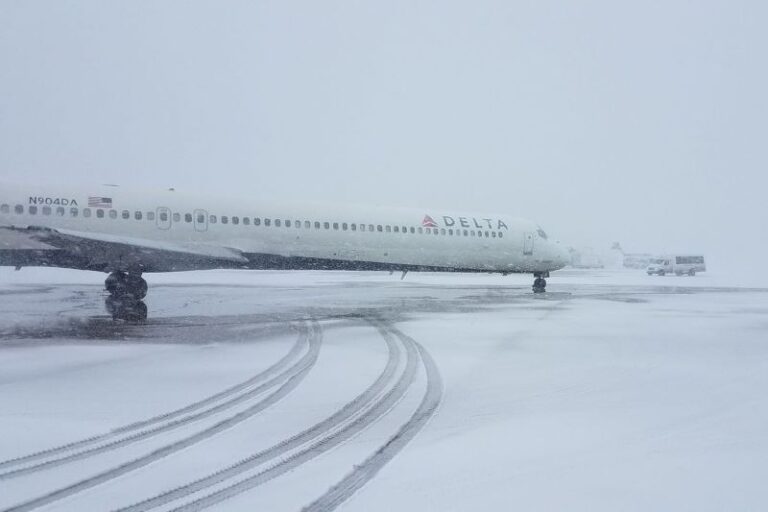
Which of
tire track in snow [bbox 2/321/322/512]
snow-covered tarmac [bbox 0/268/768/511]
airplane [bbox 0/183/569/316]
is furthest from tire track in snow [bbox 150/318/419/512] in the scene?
airplane [bbox 0/183/569/316]

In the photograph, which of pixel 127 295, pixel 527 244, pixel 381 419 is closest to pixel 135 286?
pixel 127 295

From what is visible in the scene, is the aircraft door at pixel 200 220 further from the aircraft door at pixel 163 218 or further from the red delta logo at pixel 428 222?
the red delta logo at pixel 428 222

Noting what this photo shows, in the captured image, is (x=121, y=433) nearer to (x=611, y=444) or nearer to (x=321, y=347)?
(x=611, y=444)

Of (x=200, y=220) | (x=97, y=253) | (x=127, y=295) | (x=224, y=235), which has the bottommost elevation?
(x=127, y=295)

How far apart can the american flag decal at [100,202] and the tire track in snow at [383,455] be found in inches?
482

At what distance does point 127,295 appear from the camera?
51.8ft

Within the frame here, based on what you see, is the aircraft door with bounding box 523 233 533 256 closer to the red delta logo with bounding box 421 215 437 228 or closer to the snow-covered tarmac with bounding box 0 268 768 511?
the red delta logo with bounding box 421 215 437 228

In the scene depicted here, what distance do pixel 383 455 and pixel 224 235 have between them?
45.0 feet

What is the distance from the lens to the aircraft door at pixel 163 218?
644 inches

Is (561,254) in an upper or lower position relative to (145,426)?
upper

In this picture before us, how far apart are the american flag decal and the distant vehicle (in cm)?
4657

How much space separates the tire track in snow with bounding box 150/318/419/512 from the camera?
353 cm

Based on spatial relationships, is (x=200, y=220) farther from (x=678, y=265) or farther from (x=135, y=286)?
(x=678, y=265)

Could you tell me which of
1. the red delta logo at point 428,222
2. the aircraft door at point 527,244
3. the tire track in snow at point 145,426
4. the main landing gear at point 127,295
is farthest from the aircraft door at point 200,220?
the aircraft door at point 527,244
